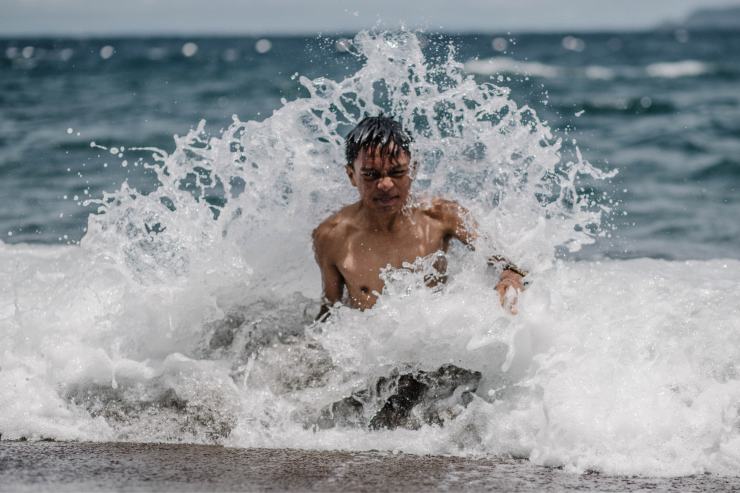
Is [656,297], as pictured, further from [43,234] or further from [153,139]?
[153,139]

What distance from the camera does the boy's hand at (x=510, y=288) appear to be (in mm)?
3623

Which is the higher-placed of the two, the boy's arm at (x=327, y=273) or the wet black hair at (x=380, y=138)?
the wet black hair at (x=380, y=138)

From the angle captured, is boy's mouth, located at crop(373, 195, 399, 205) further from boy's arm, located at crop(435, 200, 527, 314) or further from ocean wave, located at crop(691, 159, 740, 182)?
ocean wave, located at crop(691, 159, 740, 182)

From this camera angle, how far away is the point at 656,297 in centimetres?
A: 440

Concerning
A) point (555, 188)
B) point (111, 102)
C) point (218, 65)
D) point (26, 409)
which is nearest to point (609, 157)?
point (555, 188)

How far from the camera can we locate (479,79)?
2561 cm

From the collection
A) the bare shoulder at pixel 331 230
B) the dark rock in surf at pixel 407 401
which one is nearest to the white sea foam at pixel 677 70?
the bare shoulder at pixel 331 230

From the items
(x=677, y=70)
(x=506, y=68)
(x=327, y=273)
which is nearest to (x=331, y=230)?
(x=327, y=273)

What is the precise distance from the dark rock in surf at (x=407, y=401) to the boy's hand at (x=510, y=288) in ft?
0.98

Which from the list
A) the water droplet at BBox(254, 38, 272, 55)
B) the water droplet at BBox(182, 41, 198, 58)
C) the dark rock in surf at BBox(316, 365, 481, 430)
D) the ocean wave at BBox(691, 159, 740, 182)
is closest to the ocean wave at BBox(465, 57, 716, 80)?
the ocean wave at BBox(691, 159, 740, 182)

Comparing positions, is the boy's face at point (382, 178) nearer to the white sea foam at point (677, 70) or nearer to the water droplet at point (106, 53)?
the white sea foam at point (677, 70)

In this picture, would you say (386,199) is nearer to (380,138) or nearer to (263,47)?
(380,138)

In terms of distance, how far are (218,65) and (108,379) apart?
87.0 ft

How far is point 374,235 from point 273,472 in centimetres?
139
